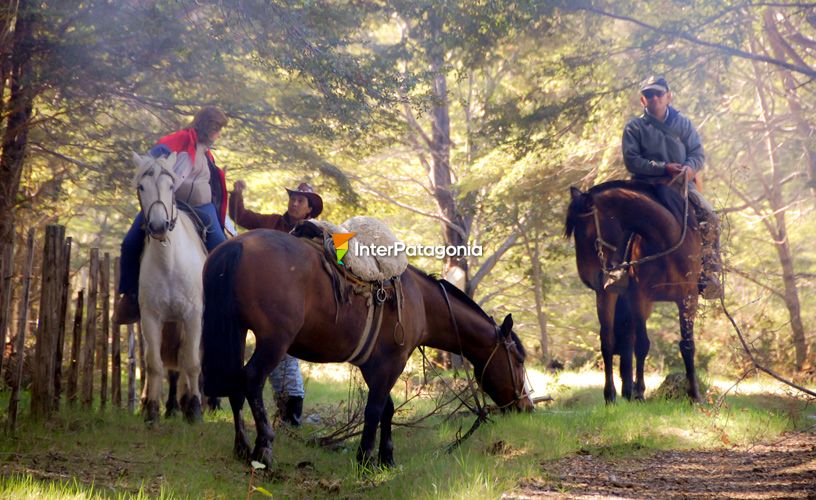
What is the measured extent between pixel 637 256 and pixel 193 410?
5121 mm

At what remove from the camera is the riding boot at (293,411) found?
810 cm

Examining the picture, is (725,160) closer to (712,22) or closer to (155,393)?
(712,22)

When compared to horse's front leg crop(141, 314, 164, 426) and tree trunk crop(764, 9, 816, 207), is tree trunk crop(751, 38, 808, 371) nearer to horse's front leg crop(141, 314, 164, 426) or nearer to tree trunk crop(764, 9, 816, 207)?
tree trunk crop(764, 9, 816, 207)

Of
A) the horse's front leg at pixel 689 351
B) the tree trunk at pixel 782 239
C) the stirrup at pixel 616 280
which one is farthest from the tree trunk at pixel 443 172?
the horse's front leg at pixel 689 351

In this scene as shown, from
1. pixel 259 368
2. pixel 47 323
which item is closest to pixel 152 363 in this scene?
pixel 47 323

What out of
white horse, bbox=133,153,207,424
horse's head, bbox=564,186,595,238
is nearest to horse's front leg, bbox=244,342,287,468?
white horse, bbox=133,153,207,424

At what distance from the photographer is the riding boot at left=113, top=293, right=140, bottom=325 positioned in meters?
7.46

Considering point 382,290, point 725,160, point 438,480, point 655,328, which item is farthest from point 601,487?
point 655,328

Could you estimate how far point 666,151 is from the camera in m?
9.03

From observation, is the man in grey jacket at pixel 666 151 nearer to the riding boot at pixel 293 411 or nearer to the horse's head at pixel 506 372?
the horse's head at pixel 506 372

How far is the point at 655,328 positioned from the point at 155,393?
673 inches

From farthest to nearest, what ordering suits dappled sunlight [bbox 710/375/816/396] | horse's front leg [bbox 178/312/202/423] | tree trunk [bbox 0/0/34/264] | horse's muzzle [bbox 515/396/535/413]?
dappled sunlight [bbox 710/375/816/396] < tree trunk [bbox 0/0/34/264] < horse's front leg [bbox 178/312/202/423] < horse's muzzle [bbox 515/396/535/413]

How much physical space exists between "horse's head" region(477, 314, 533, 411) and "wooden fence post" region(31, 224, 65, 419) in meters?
3.68

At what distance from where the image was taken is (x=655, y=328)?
21484 mm
